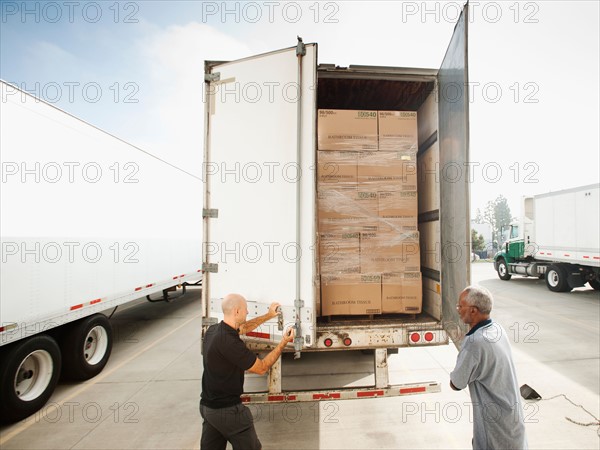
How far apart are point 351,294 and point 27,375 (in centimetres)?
401

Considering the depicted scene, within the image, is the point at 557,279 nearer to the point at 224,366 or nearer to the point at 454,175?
the point at 454,175

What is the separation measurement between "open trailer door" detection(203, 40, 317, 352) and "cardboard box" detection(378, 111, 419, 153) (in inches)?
39.3

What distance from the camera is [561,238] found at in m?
10.6

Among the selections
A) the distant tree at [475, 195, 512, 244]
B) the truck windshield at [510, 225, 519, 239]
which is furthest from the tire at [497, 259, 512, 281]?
the distant tree at [475, 195, 512, 244]

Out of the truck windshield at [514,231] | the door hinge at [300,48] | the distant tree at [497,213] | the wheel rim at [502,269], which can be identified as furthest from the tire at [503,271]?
the distant tree at [497,213]

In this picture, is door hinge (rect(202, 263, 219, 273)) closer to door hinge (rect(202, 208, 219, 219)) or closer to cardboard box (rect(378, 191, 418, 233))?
door hinge (rect(202, 208, 219, 219))

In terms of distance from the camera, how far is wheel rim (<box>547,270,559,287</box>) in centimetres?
1116

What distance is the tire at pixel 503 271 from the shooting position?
14.3 m

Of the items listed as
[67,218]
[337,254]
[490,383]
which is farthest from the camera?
[67,218]

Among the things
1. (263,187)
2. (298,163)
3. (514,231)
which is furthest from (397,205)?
(514,231)

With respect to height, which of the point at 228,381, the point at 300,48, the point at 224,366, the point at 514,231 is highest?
the point at 300,48

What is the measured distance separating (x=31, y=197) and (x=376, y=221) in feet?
12.3

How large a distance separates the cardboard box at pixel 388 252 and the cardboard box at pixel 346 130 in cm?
93

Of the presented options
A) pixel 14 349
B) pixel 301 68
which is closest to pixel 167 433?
pixel 14 349
